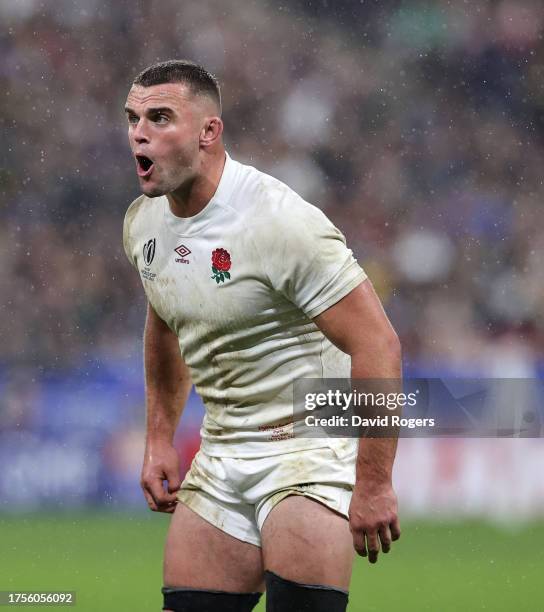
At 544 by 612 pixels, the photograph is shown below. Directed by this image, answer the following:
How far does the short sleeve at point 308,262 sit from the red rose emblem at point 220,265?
0.44ft

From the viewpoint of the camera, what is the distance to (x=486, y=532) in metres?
7.84

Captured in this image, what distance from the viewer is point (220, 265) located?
3334mm

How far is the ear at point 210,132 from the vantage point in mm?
3436

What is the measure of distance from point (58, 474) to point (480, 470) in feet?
8.88

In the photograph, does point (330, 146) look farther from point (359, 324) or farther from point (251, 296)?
point (359, 324)

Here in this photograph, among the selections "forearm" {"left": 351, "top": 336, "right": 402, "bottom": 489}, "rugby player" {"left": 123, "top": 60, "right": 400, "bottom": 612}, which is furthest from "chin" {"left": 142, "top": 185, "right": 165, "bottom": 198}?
"forearm" {"left": 351, "top": 336, "right": 402, "bottom": 489}

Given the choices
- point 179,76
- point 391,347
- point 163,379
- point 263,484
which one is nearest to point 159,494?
point 163,379

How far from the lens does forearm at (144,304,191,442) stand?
3.80 meters

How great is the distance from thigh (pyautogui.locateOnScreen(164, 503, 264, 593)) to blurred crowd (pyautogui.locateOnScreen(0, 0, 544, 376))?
18.7 feet

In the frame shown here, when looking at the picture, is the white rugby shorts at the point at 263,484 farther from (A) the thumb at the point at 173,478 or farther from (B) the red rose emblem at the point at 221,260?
(B) the red rose emblem at the point at 221,260

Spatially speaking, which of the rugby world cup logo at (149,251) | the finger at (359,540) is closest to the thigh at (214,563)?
the finger at (359,540)

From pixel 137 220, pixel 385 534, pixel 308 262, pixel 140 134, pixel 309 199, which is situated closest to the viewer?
pixel 385 534

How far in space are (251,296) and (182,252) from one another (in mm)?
273

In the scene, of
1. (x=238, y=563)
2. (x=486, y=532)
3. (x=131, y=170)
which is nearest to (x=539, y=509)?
(x=486, y=532)
